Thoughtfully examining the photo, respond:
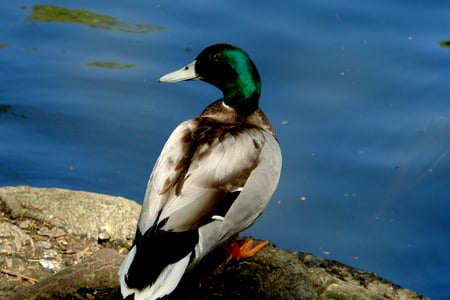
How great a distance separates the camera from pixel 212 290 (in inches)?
175

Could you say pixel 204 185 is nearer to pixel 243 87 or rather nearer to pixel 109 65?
pixel 243 87

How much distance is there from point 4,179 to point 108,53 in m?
1.64

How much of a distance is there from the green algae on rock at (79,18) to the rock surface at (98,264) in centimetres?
275

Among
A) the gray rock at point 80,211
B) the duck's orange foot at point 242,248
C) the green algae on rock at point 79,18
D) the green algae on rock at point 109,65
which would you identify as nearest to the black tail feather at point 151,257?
the duck's orange foot at point 242,248

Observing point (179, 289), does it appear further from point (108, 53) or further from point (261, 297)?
point (108, 53)

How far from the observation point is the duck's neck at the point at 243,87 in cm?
484

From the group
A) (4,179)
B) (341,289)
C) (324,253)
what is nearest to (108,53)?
(4,179)

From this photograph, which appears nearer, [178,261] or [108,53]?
[178,261]

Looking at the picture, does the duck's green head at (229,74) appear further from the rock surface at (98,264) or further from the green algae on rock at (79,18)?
the green algae on rock at (79,18)

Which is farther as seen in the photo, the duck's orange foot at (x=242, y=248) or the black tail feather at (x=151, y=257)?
the duck's orange foot at (x=242, y=248)

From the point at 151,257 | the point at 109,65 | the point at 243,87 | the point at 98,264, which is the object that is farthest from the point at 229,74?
the point at 109,65

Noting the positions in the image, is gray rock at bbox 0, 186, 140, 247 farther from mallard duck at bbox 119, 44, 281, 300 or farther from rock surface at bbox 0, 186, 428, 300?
mallard duck at bbox 119, 44, 281, 300

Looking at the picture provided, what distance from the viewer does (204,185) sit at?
4223 millimetres

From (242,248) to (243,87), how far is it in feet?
2.68
